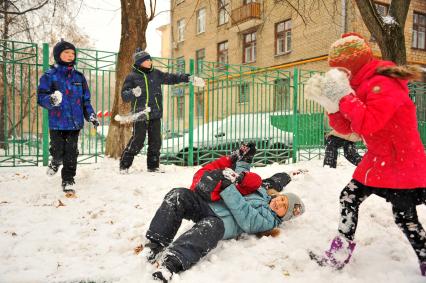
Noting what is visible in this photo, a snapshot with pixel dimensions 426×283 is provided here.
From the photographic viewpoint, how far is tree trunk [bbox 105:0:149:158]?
287 inches

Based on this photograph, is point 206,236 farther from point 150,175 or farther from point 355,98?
point 150,175

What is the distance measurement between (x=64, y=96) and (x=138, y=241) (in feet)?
7.79

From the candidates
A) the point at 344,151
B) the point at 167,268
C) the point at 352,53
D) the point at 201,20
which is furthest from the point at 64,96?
the point at 201,20

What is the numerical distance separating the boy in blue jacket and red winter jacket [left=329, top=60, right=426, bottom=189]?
3.15 ft

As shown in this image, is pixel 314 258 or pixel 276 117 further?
pixel 276 117

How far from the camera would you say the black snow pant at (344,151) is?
5.84 metres

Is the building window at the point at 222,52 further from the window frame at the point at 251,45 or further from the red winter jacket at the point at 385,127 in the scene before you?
the red winter jacket at the point at 385,127

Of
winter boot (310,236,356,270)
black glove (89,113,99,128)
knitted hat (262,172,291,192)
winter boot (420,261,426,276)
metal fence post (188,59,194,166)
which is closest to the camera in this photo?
winter boot (420,261,426,276)

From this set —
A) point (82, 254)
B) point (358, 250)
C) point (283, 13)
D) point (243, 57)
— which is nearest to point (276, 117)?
point (358, 250)

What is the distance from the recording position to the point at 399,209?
2.47m

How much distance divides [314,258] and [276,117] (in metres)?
6.39

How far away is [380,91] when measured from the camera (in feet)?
7.37

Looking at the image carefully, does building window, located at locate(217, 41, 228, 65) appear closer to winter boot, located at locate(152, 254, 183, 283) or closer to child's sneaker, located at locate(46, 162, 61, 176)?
child's sneaker, located at locate(46, 162, 61, 176)

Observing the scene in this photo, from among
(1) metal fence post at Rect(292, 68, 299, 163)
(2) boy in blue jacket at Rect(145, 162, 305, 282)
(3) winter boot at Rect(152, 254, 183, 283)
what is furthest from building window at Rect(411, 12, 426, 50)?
(3) winter boot at Rect(152, 254, 183, 283)
